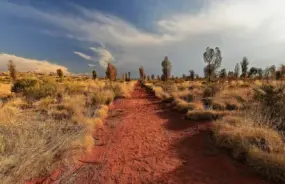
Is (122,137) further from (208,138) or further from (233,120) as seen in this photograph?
(233,120)

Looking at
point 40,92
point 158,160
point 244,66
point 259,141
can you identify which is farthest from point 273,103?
point 244,66

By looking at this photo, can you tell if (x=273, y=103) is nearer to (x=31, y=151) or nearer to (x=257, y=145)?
(x=257, y=145)

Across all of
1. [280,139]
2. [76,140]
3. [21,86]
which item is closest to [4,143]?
[76,140]

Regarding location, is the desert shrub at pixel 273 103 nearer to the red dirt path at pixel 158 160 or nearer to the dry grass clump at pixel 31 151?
the red dirt path at pixel 158 160

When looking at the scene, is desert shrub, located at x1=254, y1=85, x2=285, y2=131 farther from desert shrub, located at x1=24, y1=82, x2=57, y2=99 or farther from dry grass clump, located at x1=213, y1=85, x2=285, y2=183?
desert shrub, located at x1=24, y1=82, x2=57, y2=99

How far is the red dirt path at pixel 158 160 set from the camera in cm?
461

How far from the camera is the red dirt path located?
15.1ft

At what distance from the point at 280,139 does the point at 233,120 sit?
6.66ft

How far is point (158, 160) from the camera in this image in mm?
5602

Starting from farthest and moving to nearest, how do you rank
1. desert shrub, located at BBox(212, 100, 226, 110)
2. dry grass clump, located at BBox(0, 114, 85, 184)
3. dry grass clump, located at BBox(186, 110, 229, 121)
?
desert shrub, located at BBox(212, 100, 226, 110)
dry grass clump, located at BBox(186, 110, 229, 121)
dry grass clump, located at BBox(0, 114, 85, 184)

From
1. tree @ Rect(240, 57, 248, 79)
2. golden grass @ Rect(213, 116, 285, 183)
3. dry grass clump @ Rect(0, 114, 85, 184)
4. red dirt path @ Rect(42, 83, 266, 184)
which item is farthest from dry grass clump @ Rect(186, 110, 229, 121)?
tree @ Rect(240, 57, 248, 79)

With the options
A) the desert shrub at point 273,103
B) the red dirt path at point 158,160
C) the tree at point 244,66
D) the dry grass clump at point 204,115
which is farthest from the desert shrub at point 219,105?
the tree at point 244,66

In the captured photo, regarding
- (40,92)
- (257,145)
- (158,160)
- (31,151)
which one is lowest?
(158,160)

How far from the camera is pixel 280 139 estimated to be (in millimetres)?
5410
